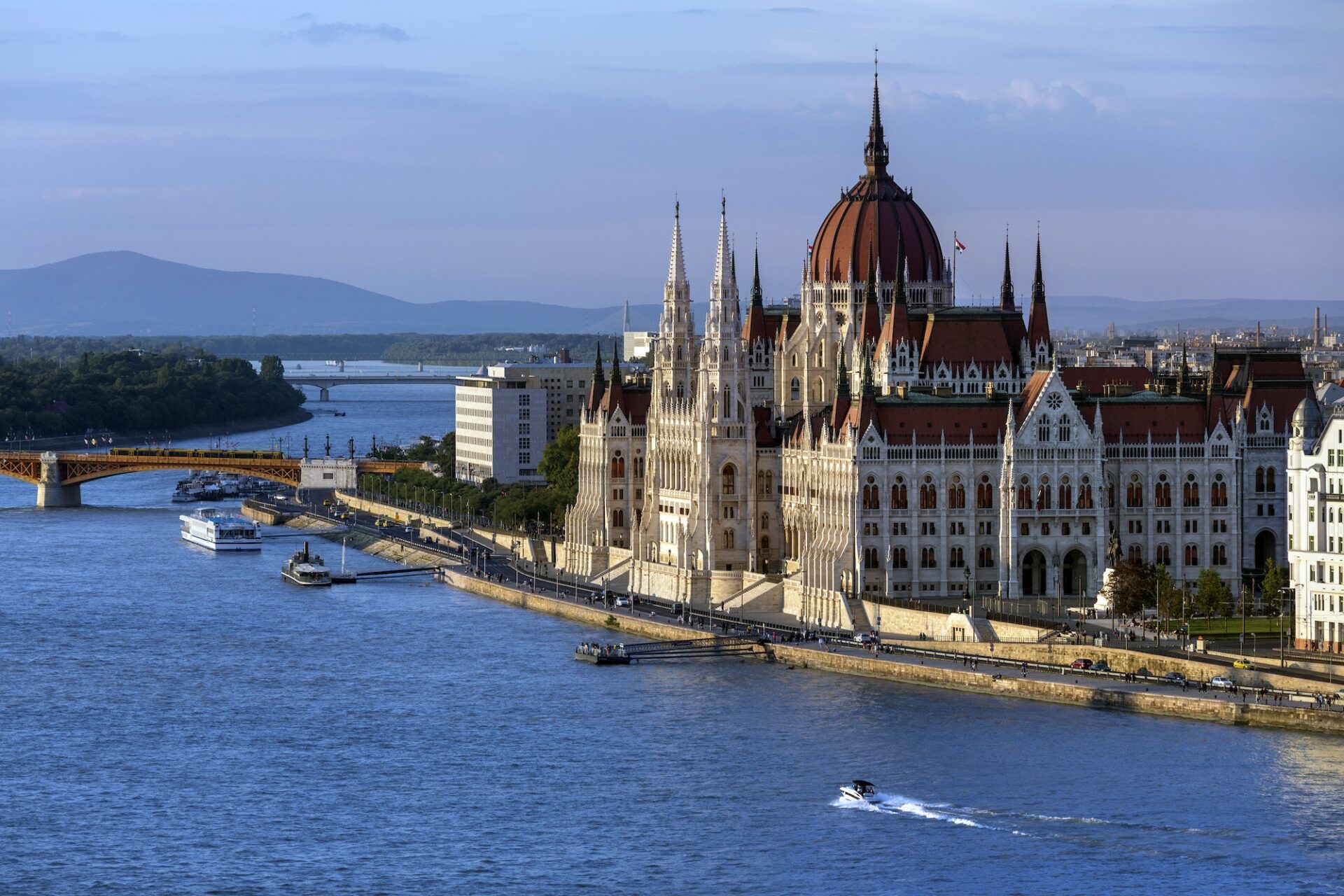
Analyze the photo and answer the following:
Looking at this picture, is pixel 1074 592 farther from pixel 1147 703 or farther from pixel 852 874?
pixel 852 874

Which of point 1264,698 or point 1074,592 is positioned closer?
point 1264,698

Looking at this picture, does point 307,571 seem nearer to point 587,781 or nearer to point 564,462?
point 564,462

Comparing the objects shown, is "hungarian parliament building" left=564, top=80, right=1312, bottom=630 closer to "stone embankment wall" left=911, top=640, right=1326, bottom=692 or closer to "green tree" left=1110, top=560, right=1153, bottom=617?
"green tree" left=1110, top=560, right=1153, bottom=617

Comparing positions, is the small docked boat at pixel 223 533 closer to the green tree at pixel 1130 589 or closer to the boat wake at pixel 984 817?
the green tree at pixel 1130 589

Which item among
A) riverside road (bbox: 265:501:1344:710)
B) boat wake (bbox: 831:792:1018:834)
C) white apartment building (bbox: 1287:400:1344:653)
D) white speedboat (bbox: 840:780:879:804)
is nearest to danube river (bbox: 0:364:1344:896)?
boat wake (bbox: 831:792:1018:834)

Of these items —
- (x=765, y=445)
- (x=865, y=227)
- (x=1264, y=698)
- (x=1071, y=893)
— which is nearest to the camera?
(x=1071, y=893)

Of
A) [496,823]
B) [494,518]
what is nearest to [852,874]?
[496,823]

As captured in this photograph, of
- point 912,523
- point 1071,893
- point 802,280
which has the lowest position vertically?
point 1071,893
